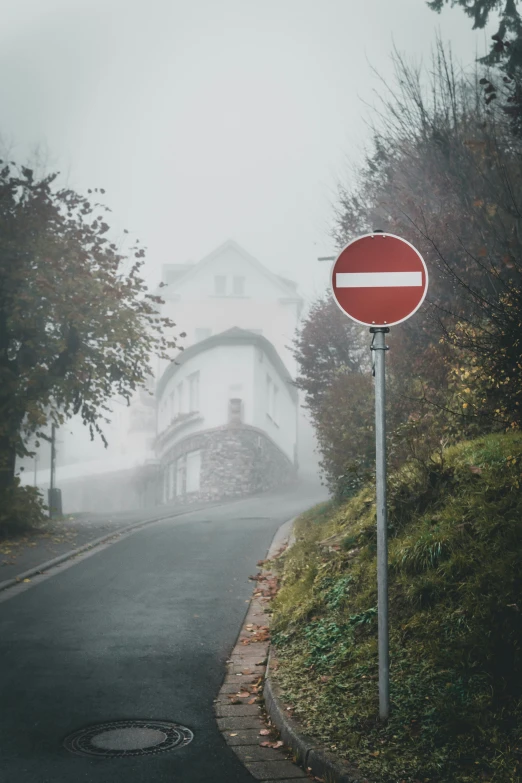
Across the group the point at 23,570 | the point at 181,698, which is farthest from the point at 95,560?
the point at 181,698

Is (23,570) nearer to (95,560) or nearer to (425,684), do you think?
(95,560)

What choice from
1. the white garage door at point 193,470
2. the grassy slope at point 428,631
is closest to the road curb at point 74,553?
the grassy slope at point 428,631

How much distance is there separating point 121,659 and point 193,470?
30.8 m

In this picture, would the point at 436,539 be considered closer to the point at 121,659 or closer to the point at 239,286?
the point at 121,659

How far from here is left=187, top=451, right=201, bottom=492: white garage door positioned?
37281 millimetres

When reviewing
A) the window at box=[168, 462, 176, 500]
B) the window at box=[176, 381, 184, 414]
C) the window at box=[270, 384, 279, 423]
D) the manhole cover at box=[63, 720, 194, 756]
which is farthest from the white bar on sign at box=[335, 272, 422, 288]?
the window at box=[270, 384, 279, 423]

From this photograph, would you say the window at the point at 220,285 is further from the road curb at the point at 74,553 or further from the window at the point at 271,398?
the road curb at the point at 74,553

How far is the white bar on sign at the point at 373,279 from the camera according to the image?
5.21 meters

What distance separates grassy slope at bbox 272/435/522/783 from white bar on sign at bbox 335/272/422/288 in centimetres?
216

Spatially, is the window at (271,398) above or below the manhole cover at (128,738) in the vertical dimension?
above

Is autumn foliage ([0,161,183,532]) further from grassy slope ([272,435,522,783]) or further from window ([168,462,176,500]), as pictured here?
window ([168,462,176,500])

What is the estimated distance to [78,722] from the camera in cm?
546

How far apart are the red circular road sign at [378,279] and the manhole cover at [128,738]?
290cm

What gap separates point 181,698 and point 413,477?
11.7ft
